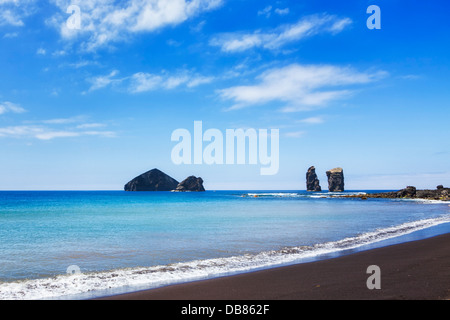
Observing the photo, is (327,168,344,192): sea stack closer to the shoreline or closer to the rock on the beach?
the rock on the beach

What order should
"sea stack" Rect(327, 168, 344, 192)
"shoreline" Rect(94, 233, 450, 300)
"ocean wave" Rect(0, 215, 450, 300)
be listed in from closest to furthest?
"shoreline" Rect(94, 233, 450, 300) < "ocean wave" Rect(0, 215, 450, 300) < "sea stack" Rect(327, 168, 344, 192)

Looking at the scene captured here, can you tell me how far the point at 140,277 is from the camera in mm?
11102

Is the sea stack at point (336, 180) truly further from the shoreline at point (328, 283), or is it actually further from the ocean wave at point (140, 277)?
the shoreline at point (328, 283)

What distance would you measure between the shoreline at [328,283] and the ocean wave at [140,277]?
91cm

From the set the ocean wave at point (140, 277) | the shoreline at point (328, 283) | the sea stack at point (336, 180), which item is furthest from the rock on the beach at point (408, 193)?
the shoreline at point (328, 283)

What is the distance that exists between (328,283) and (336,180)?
184 metres

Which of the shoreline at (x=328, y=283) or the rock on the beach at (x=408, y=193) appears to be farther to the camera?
the rock on the beach at (x=408, y=193)

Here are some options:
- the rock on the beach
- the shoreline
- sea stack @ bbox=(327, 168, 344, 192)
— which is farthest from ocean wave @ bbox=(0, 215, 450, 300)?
sea stack @ bbox=(327, 168, 344, 192)

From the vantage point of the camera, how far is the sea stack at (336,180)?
18112cm

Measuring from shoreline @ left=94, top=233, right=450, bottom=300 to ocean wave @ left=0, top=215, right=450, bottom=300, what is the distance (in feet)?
3.00

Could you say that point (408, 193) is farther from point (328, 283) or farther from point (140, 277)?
point (140, 277)

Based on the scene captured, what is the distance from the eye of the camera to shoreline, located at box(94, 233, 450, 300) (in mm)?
8117
